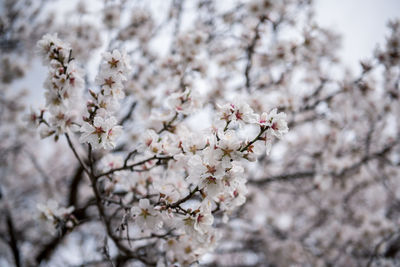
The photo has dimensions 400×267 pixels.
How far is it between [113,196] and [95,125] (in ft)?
2.26

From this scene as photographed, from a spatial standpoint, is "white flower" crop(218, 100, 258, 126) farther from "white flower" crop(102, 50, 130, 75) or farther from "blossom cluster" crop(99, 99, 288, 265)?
"white flower" crop(102, 50, 130, 75)

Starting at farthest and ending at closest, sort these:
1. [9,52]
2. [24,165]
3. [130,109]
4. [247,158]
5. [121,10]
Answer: [24,165] < [9,52] < [121,10] < [130,109] < [247,158]

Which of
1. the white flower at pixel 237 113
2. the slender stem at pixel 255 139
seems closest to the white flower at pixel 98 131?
the white flower at pixel 237 113

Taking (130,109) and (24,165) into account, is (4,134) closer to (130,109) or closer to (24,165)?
(24,165)

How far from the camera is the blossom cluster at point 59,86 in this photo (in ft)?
5.39

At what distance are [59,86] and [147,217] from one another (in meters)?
0.95

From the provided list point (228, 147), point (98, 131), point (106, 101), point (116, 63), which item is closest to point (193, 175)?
point (228, 147)

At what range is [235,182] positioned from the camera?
1318 millimetres

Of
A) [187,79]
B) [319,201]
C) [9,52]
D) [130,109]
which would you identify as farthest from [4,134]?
[319,201]

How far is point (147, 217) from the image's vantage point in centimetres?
160

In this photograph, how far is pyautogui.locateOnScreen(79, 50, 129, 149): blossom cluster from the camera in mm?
1546

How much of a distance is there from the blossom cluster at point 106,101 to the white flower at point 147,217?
1.33ft

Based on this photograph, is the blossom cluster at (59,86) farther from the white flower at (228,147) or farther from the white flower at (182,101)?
the white flower at (228,147)

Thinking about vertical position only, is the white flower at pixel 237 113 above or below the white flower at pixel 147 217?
above
